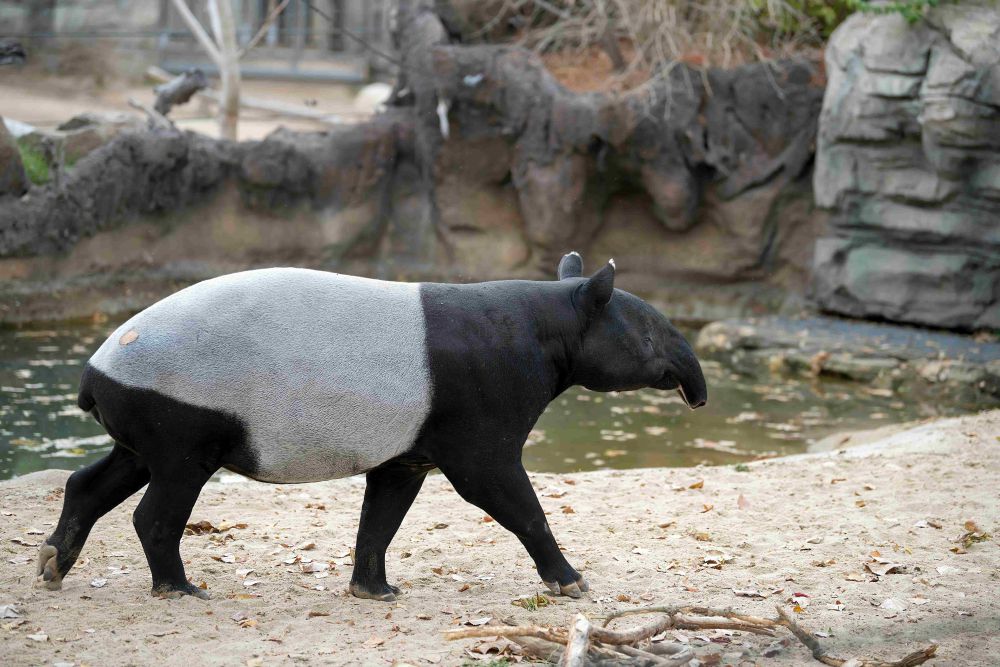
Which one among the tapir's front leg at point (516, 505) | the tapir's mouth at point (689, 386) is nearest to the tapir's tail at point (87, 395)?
the tapir's front leg at point (516, 505)

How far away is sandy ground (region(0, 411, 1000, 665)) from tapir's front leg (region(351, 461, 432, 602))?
113 mm

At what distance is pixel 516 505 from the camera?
4938 millimetres

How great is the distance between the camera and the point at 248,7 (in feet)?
88.0

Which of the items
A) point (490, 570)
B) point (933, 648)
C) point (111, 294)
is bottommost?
point (111, 294)

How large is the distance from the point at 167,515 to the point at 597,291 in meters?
2.09

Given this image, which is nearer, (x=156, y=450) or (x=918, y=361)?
(x=156, y=450)

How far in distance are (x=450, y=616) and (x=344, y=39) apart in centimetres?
2422

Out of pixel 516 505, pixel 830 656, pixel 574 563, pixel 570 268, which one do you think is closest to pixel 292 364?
pixel 516 505

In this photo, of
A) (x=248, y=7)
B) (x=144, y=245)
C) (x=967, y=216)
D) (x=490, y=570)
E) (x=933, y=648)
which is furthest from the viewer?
(x=248, y=7)

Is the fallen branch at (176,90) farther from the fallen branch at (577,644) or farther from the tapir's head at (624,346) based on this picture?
the fallen branch at (577,644)

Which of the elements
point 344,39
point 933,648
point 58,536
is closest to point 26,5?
point 344,39

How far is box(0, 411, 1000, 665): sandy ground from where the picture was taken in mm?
4484

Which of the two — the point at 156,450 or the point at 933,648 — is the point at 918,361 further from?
the point at 156,450

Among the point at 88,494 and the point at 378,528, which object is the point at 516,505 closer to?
the point at 378,528
